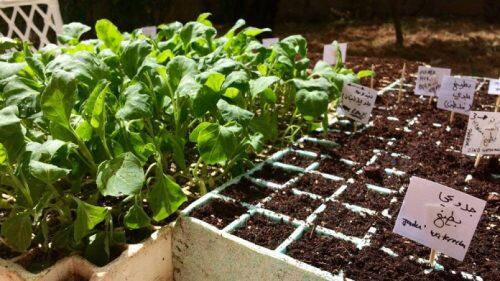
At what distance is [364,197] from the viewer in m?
1.15

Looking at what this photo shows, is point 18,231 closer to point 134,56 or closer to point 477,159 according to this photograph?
point 134,56

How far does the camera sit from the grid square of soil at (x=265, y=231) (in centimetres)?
98

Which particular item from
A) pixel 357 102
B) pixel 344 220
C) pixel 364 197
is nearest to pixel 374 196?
pixel 364 197

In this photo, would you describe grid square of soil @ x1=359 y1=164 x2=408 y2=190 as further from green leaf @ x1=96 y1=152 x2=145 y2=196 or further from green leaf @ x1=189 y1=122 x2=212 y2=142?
green leaf @ x1=96 y1=152 x2=145 y2=196

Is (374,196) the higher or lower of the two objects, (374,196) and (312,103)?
the lower

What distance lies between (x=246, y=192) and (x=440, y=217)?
49 cm

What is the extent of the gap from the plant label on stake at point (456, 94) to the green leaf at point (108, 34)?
114 cm

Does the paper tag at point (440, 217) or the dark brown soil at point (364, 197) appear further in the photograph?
the dark brown soil at point (364, 197)

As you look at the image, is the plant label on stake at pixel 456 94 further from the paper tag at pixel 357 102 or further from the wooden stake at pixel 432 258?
the wooden stake at pixel 432 258

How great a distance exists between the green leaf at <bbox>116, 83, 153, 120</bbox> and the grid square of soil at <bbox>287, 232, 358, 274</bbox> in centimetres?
43

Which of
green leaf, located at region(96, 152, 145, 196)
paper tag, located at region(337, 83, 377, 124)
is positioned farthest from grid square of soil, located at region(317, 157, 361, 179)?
green leaf, located at region(96, 152, 145, 196)

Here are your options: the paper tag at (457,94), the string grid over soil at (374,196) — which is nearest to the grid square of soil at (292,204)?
the string grid over soil at (374,196)

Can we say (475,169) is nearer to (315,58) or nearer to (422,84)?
(422,84)

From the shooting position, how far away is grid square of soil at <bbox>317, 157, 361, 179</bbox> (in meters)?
1.29
